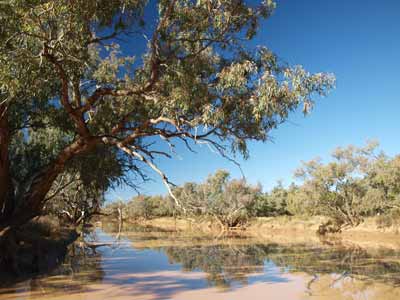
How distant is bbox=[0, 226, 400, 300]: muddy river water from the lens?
7578mm

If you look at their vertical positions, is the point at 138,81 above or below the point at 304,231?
above

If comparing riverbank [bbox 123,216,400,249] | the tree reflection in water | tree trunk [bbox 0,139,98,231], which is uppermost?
tree trunk [bbox 0,139,98,231]

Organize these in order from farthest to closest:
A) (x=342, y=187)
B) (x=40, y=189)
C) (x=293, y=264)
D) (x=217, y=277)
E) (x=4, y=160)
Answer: (x=342, y=187) → (x=293, y=264) → (x=217, y=277) → (x=40, y=189) → (x=4, y=160)

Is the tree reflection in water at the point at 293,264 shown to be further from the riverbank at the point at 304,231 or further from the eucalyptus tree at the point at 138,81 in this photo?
the riverbank at the point at 304,231

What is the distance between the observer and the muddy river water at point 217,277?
7.58 meters

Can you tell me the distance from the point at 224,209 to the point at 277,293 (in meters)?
26.3

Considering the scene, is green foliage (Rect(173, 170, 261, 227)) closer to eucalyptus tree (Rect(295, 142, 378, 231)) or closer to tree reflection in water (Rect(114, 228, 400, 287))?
eucalyptus tree (Rect(295, 142, 378, 231))

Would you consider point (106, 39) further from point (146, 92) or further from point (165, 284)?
point (165, 284)

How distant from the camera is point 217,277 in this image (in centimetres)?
944

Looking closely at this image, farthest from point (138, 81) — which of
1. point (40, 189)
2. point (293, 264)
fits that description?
point (293, 264)

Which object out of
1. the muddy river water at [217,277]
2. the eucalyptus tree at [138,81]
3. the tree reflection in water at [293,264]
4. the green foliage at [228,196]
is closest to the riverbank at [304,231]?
the green foliage at [228,196]

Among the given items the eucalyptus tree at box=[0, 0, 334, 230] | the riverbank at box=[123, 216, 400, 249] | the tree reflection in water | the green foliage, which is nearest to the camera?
the eucalyptus tree at box=[0, 0, 334, 230]

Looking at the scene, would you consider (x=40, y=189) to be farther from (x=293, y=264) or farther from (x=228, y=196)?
(x=228, y=196)

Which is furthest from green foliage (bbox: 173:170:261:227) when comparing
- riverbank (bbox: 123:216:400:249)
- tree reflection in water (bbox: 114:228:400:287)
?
tree reflection in water (bbox: 114:228:400:287)
